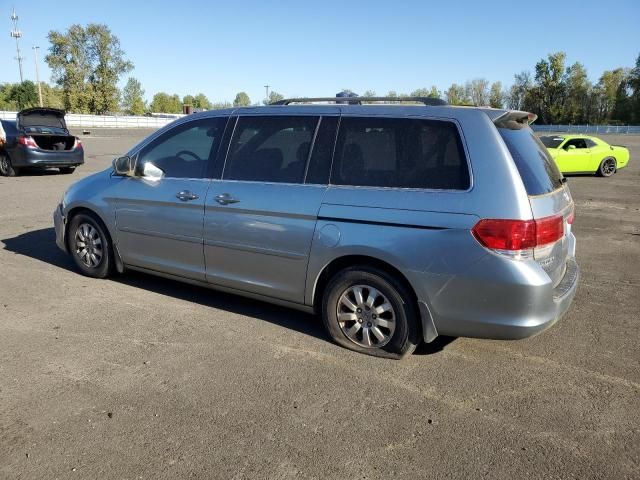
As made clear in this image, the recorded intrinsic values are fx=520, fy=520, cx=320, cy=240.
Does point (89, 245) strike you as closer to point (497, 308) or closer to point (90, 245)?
point (90, 245)

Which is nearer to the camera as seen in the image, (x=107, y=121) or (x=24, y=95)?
(x=107, y=121)

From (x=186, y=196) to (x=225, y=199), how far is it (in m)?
0.46

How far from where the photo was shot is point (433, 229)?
340 cm

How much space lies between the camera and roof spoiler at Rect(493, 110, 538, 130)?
3574 mm

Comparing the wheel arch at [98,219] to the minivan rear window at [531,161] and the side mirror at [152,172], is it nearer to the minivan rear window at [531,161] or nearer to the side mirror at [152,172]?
the side mirror at [152,172]

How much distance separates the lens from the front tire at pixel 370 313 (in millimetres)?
3650

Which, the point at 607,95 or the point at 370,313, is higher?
the point at 607,95

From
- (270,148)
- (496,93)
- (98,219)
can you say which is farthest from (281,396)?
(496,93)

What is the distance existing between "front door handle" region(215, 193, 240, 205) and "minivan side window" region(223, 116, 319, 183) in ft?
0.54

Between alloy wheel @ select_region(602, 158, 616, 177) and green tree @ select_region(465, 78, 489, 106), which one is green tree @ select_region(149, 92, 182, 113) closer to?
green tree @ select_region(465, 78, 489, 106)

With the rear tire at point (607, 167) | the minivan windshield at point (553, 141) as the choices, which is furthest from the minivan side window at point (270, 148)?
the rear tire at point (607, 167)

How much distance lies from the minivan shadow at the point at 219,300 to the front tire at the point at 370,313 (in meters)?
0.27

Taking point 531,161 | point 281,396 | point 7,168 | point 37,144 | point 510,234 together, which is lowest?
point 281,396

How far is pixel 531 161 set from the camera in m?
3.62
